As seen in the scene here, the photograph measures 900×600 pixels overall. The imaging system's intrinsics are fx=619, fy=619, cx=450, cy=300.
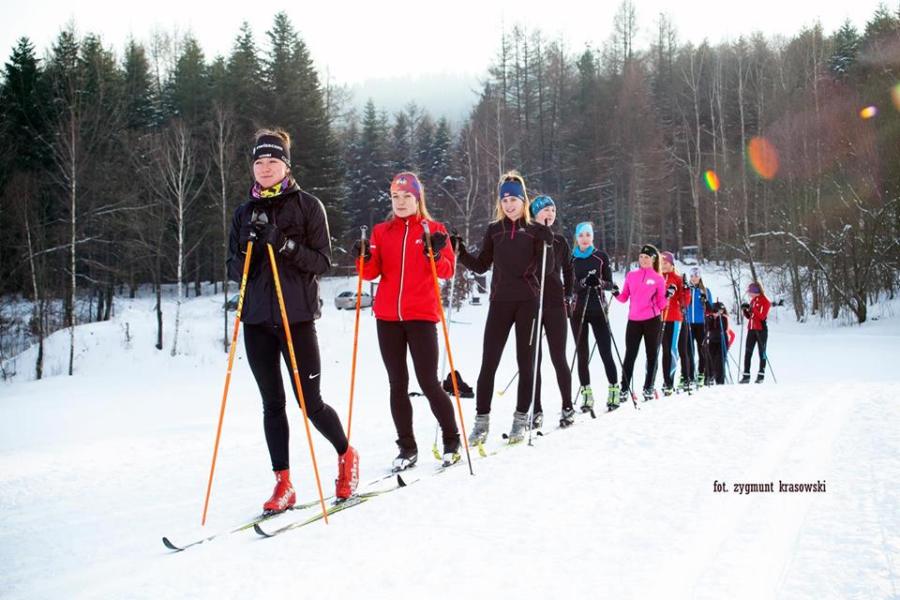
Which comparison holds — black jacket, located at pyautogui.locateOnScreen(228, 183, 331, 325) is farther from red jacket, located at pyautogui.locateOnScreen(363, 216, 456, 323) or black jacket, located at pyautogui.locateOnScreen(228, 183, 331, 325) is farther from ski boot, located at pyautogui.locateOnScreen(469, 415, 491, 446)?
ski boot, located at pyautogui.locateOnScreen(469, 415, 491, 446)

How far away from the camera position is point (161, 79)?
42.3 m

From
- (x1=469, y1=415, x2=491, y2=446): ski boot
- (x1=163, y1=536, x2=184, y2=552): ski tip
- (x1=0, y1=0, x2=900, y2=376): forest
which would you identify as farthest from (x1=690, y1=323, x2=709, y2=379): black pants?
(x1=0, y1=0, x2=900, y2=376): forest

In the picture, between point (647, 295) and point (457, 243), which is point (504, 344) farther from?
point (647, 295)

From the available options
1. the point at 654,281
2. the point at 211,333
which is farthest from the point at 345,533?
the point at 211,333

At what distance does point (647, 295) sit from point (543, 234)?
301cm

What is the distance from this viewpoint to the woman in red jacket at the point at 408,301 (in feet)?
14.2

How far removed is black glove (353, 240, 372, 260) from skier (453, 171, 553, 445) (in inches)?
40.9

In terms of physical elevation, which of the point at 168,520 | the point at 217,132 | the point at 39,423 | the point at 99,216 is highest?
the point at 217,132

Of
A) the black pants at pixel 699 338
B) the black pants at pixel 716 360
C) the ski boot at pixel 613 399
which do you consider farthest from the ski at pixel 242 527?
the black pants at pixel 716 360

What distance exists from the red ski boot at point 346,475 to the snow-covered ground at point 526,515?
25 centimetres

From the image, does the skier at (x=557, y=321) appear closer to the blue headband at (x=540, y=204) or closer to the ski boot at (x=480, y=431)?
the blue headband at (x=540, y=204)

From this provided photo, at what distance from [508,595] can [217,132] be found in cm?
2515

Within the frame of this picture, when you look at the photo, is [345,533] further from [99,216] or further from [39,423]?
[99,216]

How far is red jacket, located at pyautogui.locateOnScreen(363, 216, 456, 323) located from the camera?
431 centimetres
